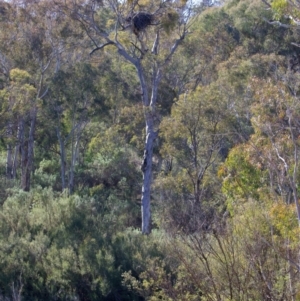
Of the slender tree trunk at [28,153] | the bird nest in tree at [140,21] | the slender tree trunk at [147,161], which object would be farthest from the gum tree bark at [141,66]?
the slender tree trunk at [28,153]

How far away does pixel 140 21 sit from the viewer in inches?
736

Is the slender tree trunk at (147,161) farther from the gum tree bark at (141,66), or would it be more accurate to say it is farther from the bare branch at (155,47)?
the bare branch at (155,47)

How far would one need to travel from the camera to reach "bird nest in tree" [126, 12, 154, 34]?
725 inches

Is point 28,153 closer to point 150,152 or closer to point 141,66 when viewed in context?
point 150,152

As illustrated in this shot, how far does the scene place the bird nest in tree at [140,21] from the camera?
1841 centimetres

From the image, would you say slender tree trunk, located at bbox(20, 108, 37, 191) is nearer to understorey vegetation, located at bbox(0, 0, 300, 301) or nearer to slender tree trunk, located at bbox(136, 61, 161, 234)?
understorey vegetation, located at bbox(0, 0, 300, 301)

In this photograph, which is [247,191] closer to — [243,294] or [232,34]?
[243,294]

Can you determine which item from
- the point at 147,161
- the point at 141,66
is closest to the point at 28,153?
the point at 147,161

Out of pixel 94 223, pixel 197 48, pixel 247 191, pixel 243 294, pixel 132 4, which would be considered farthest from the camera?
pixel 197 48

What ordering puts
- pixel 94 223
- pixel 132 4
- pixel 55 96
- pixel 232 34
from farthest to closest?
pixel 232 34
pixel 55 96
pixel 132 4
pixel 94 223

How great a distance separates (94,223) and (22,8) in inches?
487

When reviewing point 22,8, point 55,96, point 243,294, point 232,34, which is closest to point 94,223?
point 243,294

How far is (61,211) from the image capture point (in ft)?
47.1

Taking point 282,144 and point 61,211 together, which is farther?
point 61,211
